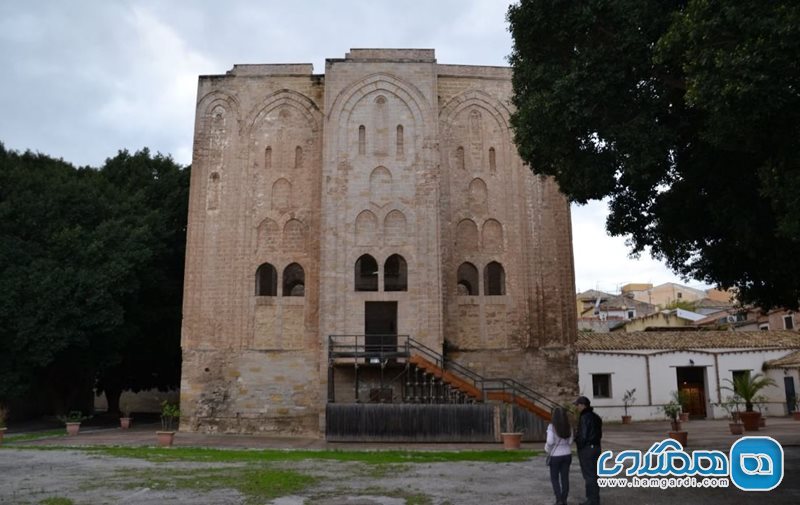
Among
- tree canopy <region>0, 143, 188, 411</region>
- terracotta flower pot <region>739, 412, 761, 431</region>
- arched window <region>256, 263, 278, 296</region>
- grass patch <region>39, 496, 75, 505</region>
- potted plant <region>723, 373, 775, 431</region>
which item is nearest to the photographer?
grass patch <region>39, 496, 75, 505</region>

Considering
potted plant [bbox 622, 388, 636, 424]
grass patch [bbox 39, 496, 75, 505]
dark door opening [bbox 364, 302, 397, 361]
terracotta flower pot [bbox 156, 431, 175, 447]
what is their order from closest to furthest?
grass patch [bbox 39, 496, 75, 505] < terracotta flower pot [bbox 156, 431, 175, 447] < dark door opening [bbox 364, 302, 397, 361] < potted plant [bbox 622, 388, 636, 424]

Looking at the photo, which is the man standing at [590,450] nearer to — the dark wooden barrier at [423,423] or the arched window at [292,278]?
the dark wooden barrier at [423,423]

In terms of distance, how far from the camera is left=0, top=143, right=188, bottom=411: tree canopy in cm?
2161

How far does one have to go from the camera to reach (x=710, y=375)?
1271 inches

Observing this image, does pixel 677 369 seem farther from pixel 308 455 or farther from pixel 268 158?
pixel 308 455

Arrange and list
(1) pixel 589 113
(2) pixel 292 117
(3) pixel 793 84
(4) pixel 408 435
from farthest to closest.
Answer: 1. (2) pixel 292 117
2. (4) pixel 408 435
3. (1) pixel 589 113
4. (3) pixel 793 84


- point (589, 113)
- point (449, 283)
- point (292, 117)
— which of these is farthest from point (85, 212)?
point (589, 113)

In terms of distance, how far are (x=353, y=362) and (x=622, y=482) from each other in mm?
11205

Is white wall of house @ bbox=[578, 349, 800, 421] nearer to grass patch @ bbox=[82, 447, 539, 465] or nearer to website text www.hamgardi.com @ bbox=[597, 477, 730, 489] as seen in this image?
grass patch @ bbox=[82, 447, 539, 465]

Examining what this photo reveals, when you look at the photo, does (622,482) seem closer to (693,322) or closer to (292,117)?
(292,117)

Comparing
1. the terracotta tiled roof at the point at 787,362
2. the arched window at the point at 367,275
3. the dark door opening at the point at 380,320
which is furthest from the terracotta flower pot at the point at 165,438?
the terracotta tiled roof at the point at 787,362

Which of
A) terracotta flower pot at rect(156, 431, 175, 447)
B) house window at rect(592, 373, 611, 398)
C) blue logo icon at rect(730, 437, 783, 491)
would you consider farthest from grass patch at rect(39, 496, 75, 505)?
house window at rect(592, 373, 611, 398)

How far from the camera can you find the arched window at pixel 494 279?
22.6 meters

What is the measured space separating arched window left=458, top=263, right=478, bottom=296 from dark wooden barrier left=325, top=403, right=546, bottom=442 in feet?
19.1
